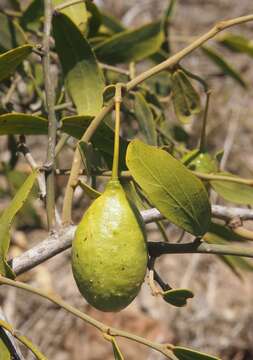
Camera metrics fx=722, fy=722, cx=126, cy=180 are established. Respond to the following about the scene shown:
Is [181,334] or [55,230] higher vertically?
[55,230]

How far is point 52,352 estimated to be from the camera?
3164 millimetres

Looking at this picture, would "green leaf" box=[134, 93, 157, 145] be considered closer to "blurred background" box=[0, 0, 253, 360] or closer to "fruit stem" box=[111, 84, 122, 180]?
"fruit stem" box=[111, 84, 122, 180]

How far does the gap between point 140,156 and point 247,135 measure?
11.8ft

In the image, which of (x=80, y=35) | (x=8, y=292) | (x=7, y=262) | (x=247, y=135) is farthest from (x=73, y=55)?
(x=247, y=135)

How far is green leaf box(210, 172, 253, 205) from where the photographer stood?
113 centimetres

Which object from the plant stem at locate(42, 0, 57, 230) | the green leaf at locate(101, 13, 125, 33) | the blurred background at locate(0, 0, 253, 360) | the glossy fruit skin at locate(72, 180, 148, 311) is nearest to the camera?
the glossy fruit skin at locate(72, 180, 148, 311)

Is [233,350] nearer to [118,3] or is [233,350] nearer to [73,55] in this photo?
[118,3]

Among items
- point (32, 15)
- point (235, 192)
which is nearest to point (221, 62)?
point (32, 15)

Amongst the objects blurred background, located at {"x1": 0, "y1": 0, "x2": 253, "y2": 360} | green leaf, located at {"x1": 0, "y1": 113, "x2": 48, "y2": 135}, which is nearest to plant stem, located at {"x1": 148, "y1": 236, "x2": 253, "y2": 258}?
green leaf, located at {"x1": 0, "y1": 113, "x2": 48, "y2": 135}

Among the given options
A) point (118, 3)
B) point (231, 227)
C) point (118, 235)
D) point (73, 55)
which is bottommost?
point (118, 3)

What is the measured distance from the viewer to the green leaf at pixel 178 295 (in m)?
0.85

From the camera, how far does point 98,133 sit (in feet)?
3.28

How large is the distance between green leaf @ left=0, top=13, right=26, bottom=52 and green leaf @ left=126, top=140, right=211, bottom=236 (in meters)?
0.60

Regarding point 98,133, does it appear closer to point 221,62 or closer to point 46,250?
point 46,250
